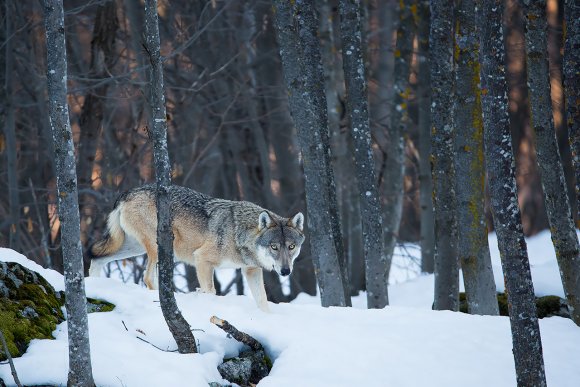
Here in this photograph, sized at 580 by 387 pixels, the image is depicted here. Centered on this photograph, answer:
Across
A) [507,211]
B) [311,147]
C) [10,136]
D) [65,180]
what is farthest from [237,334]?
[10,136]

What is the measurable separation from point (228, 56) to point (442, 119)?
30.2 ft

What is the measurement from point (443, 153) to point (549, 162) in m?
1.66

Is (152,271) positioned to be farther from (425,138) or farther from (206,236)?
(425,138)

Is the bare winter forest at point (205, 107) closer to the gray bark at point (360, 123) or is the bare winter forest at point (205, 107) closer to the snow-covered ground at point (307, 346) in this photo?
the gray bark at point (360, 123)

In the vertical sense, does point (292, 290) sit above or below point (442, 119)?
below

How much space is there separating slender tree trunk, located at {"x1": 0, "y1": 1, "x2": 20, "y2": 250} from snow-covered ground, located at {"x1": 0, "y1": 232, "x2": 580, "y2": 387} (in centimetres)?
653

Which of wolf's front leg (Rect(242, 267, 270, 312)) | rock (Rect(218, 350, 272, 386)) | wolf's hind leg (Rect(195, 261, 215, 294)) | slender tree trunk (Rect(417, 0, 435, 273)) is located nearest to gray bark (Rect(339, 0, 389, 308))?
wolf's front leg (Rect(242, 267, 270, 312))

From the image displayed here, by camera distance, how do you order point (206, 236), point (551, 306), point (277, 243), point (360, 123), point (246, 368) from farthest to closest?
1. point (551, 306)
2. point (360, 123)
3. point (206, 236)
4. point (277, 243)
5. point (246, 368)

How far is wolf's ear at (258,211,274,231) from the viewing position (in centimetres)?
921

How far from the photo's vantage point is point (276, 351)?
7207 mm

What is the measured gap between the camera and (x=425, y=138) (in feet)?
48.4

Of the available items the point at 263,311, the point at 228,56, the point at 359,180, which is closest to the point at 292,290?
the point at 228,56

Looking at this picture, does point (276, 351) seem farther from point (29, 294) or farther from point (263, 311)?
point (29, 294)

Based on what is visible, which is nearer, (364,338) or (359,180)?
(364,338)
